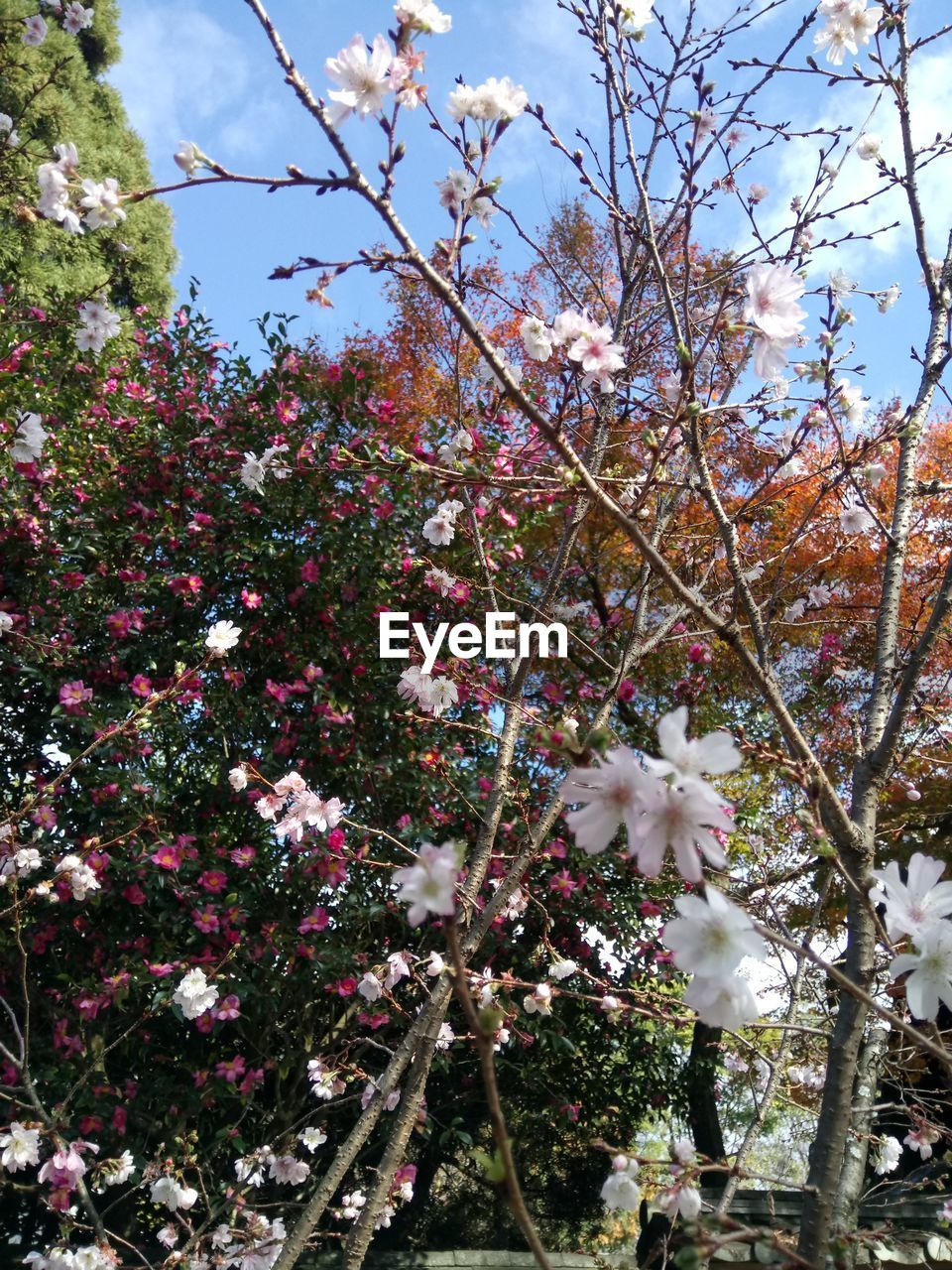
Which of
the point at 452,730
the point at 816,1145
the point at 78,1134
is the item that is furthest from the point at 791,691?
the point at 816,1145

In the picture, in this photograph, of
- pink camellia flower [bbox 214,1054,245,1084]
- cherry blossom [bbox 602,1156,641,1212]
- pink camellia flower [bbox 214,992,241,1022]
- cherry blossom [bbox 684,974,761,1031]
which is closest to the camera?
cherry blossom [bbox 684,974,761,1031]

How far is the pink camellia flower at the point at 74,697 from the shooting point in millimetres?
3479

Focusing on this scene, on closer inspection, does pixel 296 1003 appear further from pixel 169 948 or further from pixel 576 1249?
pixel 576 1249

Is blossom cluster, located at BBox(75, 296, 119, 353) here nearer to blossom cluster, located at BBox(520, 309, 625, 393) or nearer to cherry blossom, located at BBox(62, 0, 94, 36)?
cherry blossom, located at BBox(62, 0, 94, 36)

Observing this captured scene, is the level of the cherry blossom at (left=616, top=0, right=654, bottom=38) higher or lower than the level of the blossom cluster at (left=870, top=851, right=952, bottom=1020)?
higher

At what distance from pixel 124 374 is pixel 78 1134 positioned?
3.11 m

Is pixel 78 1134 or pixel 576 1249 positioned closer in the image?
pixel 78 1134

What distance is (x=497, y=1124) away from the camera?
24.0 inches

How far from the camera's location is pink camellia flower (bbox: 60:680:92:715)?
137 inches

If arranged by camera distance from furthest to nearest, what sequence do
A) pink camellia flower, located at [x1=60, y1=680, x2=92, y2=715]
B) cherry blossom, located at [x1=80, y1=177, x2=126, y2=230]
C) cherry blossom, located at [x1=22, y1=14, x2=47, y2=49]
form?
pink camellia flower, located at [x1=60, y1=680, x2=92, y2=715] → cherry blossom, located at [x1=22, y1=14, x2=47, y2=49] → cherry blossom, located at [x1=80, y1=177, x2=126, y2=230]

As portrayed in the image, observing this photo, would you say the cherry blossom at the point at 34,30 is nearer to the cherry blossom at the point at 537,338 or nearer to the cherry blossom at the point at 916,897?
the cherry blossom at the point at 537,338

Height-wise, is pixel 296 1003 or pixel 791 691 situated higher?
pixel 791 691

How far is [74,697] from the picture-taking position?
350cm

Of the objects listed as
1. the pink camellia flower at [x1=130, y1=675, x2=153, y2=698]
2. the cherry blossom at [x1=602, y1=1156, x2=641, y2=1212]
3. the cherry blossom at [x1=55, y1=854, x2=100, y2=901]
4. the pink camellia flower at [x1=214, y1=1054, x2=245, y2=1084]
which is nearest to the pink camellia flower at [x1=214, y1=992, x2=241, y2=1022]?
the pink camellia flower at [x1=214, y1=1054, x2=245, y2=1084]
